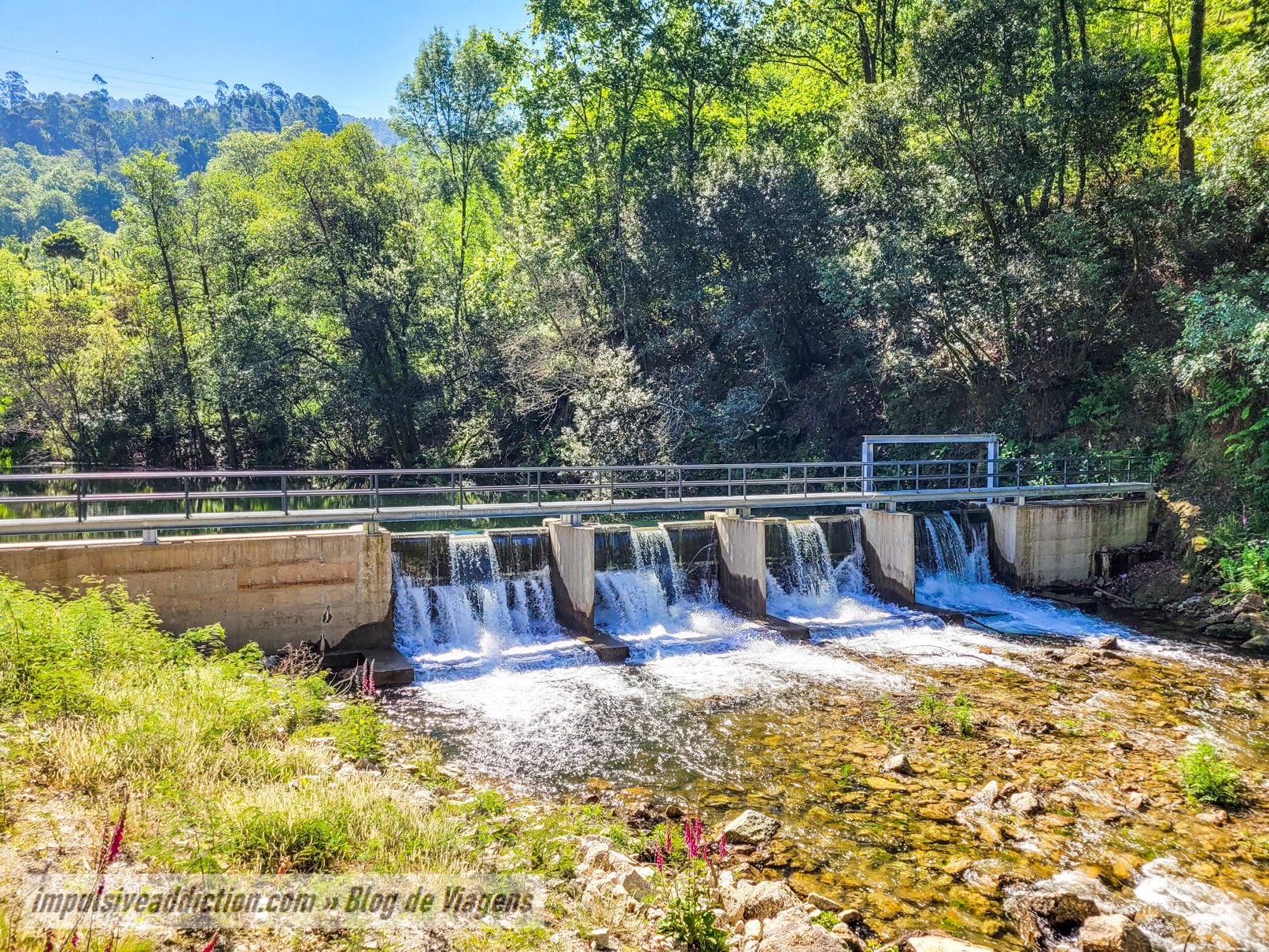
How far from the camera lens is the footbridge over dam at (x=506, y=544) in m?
11.9

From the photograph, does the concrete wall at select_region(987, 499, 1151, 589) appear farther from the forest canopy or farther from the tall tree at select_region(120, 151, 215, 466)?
the tall tree at select_region(120, 151, 215, 466)

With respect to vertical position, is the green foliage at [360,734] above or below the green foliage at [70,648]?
below

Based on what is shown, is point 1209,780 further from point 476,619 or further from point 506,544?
point 506,544

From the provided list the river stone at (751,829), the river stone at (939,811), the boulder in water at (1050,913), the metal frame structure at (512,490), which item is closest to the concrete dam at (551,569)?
the metal frame structure at (512,490)

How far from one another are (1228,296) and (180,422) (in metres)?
39.5

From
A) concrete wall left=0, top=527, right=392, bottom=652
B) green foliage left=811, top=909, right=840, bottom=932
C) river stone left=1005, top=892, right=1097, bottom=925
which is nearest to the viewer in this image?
green foliage left=811, top=909, right=840, bottom=932

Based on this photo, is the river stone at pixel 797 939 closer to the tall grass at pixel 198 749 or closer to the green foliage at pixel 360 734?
the tall grass at pixel 198 749

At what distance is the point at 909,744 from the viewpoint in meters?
9.59

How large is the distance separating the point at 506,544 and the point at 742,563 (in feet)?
17.3

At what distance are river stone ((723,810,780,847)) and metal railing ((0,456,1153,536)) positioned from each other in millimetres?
6360

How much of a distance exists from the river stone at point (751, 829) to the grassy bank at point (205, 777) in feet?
4.18

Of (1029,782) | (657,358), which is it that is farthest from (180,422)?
(1029,782)

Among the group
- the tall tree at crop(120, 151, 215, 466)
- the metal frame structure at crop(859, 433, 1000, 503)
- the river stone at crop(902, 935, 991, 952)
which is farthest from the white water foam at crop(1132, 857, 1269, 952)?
the tall tree at crop(120, 151, 215, 466)

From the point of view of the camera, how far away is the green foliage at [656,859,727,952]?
16.3 ft
